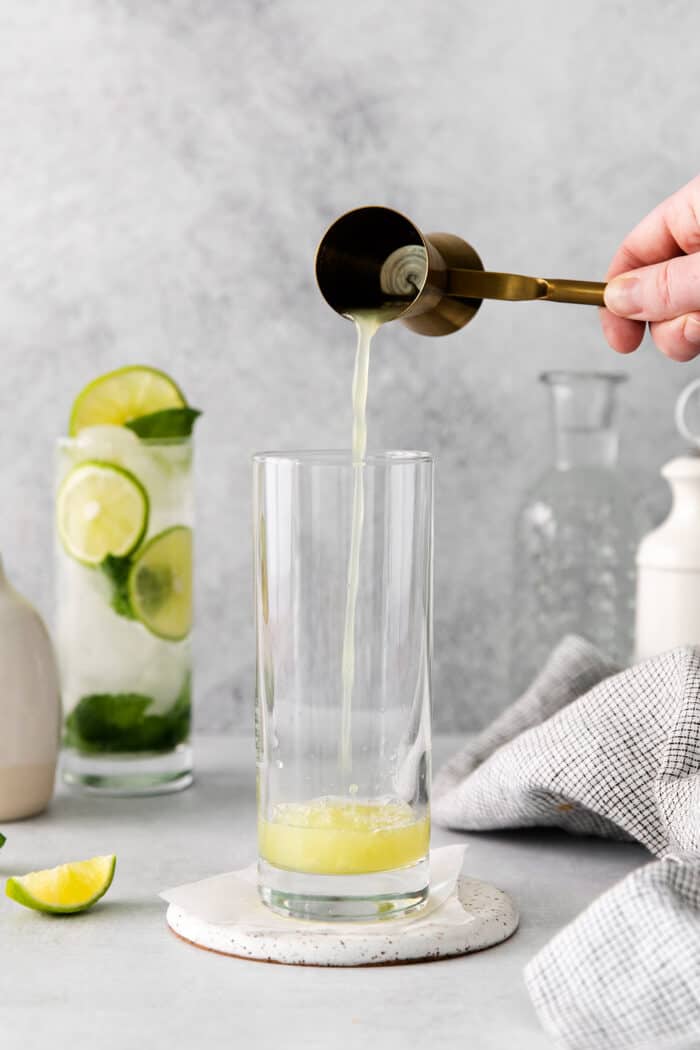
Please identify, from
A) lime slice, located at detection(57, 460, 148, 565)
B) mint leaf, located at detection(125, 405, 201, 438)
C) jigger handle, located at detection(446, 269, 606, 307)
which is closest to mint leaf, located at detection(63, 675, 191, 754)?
lime slice, located at detection(57, 460, 148, 565)

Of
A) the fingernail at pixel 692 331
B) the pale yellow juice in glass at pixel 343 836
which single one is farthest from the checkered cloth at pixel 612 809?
the fingernail at pixel 692 331

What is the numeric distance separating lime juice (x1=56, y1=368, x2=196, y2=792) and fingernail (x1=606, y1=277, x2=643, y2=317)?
0.40 meters

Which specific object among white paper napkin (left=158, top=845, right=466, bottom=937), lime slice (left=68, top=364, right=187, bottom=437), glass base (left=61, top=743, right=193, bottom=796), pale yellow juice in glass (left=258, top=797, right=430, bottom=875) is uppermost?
lime slice (left=68, top=364, right=187, bottom=437)

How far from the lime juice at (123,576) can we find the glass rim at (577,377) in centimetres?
40

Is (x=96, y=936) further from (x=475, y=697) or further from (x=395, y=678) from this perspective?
(x=475, y=697)

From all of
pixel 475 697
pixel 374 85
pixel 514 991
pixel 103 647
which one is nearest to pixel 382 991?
pixel 514 991

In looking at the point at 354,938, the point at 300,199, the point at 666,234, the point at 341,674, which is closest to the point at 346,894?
the point at 354,938

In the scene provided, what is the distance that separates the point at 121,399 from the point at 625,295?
0.46 meters

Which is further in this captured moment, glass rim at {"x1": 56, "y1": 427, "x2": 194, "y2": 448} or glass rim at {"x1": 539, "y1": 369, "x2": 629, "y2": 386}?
glass rim at {"x1": 539, "y1": 369, "x2": 629, "y2": 386}

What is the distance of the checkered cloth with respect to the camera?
715 mm

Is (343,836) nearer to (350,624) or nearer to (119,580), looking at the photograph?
(350,624)

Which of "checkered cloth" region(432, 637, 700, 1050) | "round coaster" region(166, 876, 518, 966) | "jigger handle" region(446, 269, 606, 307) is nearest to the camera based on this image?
"checkered cloth" region(432, 637, 700, 1050)

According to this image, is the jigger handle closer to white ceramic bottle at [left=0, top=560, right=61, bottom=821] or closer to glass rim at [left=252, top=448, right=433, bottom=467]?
glass rim at [left=252, top=448, right=433, bottom=467]

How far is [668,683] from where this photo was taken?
3.37 feet
